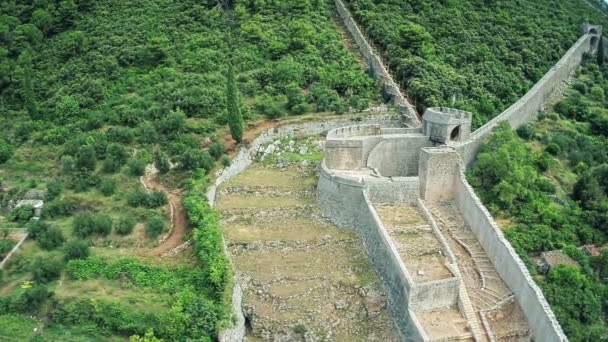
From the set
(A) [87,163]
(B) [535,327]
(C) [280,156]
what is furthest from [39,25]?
(B) [535,327]

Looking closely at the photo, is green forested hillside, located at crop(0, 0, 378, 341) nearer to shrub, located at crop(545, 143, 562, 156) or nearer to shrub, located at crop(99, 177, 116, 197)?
shrub, located at crop(99, 177, 116, 197)

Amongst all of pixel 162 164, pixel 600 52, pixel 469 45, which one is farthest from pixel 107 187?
pixel 600 52

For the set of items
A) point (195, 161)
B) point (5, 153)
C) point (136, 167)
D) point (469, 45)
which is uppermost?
point (469, 45)

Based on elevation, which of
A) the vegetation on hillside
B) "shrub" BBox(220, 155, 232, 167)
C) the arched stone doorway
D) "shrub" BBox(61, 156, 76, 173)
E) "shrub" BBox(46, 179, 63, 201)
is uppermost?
the arched stone doorway

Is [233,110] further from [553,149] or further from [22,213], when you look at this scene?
→ [553,149]

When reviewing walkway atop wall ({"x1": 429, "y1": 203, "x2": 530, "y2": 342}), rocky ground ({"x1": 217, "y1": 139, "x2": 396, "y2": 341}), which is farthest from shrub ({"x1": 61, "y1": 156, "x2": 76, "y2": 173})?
walkway atop wall ({"x1": 429, "y1": 203, "x2": 530, "y2": 342})

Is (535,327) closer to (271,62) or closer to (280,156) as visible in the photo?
(280,156)

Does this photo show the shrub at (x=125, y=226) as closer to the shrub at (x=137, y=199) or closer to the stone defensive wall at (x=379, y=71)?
the shrub at (x=137, y=199)
